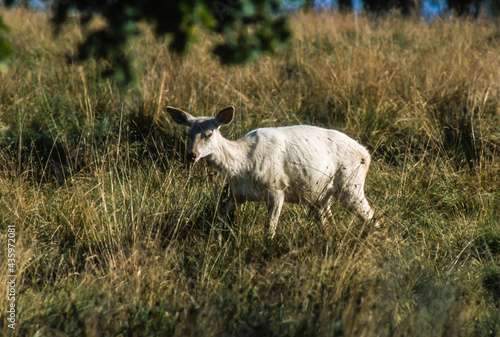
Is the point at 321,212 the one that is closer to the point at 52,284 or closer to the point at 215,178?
the point at 215,178

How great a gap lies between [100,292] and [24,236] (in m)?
1.07

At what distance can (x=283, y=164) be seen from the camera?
15.7ft

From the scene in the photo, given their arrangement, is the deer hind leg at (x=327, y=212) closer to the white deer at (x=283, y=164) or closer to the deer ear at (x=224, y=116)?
the white deer at (x=283, y=164)

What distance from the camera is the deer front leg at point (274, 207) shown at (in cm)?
450

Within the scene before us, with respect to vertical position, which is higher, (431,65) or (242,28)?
(242,28)

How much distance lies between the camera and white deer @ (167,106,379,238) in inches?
182

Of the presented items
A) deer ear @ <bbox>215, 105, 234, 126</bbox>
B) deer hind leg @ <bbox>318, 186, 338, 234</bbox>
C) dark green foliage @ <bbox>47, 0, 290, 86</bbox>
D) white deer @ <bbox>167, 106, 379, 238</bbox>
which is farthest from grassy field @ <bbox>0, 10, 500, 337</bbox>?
deer ear @ <bbox>215, 105, 234, 126</bbox>

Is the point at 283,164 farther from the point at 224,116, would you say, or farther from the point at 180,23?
the point at 180,23

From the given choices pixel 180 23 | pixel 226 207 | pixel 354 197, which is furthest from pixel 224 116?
pixel 180 23

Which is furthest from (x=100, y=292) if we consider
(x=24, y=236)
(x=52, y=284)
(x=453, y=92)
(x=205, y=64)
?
(x=453, y=92)

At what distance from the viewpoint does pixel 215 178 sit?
16.6 feet

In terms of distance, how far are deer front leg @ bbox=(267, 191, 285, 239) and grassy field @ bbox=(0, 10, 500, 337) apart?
0.09 metres

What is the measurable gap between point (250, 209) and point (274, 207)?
246mm

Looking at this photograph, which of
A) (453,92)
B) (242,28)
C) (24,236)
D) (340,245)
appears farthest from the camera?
(453,92)
